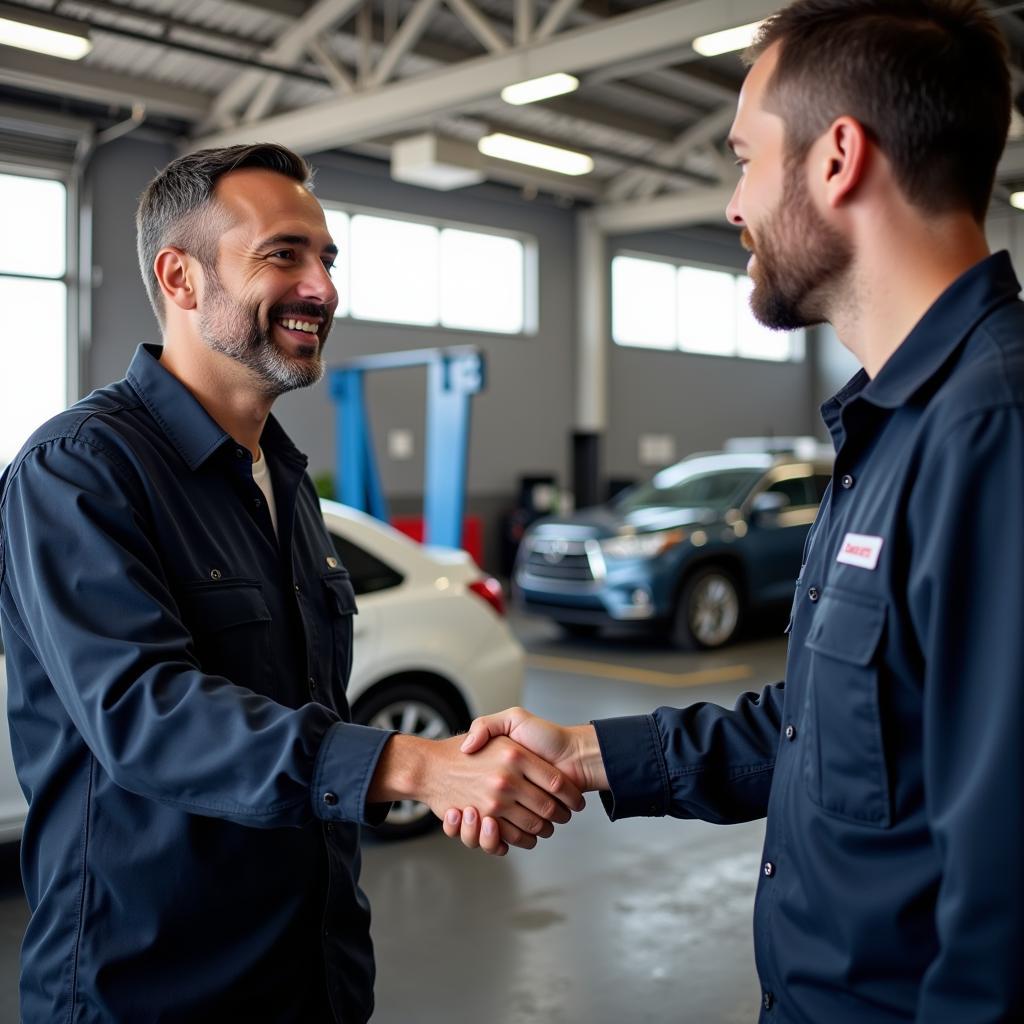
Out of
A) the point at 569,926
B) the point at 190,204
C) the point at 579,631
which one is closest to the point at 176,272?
the point at 190,204

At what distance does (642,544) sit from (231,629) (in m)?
7.56

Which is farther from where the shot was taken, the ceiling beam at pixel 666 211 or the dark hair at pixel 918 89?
the ceiling beam at pixel 666 211

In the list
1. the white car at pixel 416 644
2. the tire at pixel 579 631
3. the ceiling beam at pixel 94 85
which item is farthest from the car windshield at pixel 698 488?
the ceiling beam at pixel 94 85

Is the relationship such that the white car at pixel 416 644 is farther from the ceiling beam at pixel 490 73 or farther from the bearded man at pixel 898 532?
the ceiling beam at pixel 490 73

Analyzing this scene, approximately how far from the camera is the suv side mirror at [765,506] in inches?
378

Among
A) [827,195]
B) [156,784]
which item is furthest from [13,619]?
[827,195]

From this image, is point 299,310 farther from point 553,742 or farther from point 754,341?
point 754,341

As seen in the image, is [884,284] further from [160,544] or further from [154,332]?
[154,332]

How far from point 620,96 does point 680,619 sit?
6.69m

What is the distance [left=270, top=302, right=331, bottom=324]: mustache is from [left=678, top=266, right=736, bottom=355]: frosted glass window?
629 inches

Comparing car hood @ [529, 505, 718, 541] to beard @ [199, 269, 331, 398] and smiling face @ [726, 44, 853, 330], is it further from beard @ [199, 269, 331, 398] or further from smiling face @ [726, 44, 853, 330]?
smiling face @ [726, 44, 853, 330]

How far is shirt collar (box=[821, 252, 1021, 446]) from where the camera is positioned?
120 cm

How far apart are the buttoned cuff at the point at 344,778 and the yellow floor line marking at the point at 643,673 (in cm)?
658

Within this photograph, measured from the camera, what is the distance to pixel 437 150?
435 inches
